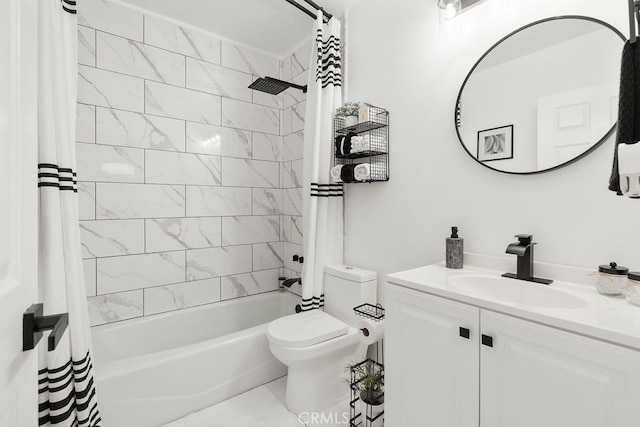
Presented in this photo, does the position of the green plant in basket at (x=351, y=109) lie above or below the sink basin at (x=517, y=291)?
above

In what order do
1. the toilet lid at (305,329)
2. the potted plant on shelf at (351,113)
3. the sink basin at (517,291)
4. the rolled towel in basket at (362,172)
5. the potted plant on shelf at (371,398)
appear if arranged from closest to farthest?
the sink basin at (517,291), the potted plant on shelf at (371,398), the toilet lid at (305,329), the rolled towel in basket at (362,172), the potted plant on shelf at (351,113)

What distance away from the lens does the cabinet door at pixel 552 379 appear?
795 mm

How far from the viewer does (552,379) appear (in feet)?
2.96

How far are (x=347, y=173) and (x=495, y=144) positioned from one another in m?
0.85

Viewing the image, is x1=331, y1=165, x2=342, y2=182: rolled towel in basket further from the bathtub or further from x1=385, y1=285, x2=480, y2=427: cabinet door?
the bathtub

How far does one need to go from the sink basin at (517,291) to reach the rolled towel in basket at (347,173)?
90 cm

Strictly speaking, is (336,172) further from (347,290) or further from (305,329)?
(305,329)

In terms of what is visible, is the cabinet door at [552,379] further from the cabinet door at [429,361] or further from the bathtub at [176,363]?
the bathtub at [176,363]

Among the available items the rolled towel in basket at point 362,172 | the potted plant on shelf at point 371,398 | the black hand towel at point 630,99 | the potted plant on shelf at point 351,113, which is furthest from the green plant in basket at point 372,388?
the potted plant on shelf at point 351,113

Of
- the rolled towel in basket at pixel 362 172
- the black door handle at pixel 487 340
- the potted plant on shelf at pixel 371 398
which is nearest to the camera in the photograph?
the black door handle at pixel 487 340

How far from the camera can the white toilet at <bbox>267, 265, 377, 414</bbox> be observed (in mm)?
1761

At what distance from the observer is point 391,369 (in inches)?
52.9

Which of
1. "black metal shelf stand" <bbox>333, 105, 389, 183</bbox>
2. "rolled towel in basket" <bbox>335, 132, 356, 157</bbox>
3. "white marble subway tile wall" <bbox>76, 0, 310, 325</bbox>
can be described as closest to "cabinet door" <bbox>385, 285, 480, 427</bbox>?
"black metal shelf stand" <bbox>333, 105, 389, 183</bbox>

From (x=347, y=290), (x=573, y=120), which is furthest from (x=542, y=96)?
(x=347, y=290)
